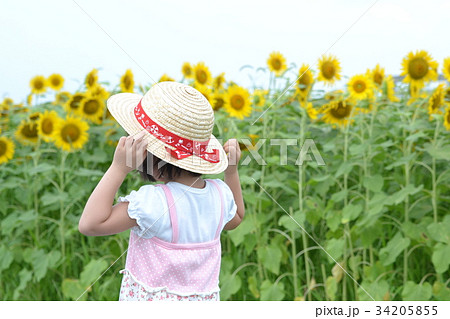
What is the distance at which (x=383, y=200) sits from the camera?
1727mm

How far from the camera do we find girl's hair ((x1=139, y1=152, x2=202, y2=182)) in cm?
94

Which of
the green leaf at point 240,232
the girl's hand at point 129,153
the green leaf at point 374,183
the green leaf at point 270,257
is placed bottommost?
the green leaf at point 270,257

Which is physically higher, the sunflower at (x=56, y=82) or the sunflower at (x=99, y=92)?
the sunflower at (x=56, y=82)

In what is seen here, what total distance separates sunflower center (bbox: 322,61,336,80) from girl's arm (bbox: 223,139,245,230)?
110 centimetres

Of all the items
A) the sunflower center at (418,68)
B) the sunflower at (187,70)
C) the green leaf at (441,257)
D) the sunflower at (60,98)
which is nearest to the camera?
the green leaf at (441,257)

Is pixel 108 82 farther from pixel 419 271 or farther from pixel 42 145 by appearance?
pixel 419 271

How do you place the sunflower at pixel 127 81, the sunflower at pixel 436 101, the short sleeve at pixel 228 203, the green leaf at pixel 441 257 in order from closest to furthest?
the short sleeve at pixel 228 203 < the green leaf at pixel 441 257 < the sunflower at pixel 436 101 < the sunflower at pixel 127 81

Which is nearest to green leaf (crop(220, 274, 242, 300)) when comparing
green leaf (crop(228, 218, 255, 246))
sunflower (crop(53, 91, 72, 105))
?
green leaf (crop(228, 218, 255, 246))

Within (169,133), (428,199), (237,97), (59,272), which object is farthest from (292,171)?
(169,133)

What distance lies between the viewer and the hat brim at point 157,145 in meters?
0.92

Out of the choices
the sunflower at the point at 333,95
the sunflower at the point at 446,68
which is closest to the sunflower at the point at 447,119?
the sunflower at the point at 446,68

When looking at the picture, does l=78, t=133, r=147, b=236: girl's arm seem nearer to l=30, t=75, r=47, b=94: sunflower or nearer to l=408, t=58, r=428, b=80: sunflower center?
l=408, t=58, r=428, b=80: sunflower center

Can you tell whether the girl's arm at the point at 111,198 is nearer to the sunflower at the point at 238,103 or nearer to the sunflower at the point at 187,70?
the sunflower at the point at 238,103

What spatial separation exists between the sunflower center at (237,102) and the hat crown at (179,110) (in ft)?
3.34
